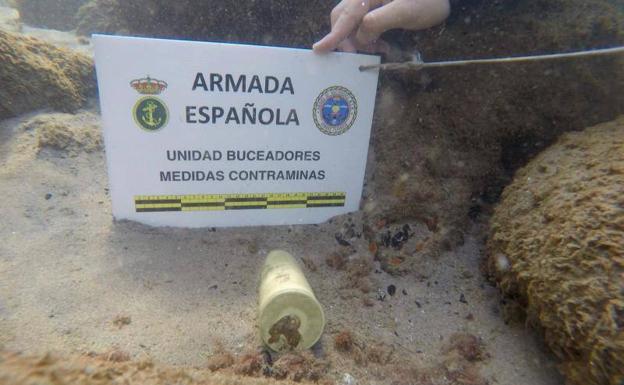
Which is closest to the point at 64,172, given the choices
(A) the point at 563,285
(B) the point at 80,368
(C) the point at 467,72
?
(B) the point at 80,368

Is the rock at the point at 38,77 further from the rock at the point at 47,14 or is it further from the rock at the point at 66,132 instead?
the rock at the point at 47,14

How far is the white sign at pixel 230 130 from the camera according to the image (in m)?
2.61

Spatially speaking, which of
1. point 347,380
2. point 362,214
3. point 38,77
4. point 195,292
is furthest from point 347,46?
point 38,77

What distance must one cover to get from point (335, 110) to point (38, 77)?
3314mm

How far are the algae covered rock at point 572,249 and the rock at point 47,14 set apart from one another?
12.3 metres

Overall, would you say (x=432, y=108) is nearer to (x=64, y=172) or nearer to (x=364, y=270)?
(x=364, y=270)

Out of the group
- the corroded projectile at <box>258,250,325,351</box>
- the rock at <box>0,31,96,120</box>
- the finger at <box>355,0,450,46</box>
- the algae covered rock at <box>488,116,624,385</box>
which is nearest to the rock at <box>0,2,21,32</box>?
the rock at <box>0,31,96,120</box>

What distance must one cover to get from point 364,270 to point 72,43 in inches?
307

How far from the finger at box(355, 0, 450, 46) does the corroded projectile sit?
190 centimetres

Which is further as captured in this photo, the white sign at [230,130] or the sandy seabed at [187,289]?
the white sign at [230,130]

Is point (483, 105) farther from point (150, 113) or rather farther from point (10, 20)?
point (10, 20)

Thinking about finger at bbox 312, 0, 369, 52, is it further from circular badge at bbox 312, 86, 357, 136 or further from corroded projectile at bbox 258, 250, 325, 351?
corroded projectile at bbox 258, 250, 325, 351

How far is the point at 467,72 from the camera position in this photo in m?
2.98

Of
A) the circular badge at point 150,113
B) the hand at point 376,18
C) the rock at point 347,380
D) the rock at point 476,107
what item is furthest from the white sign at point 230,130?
the rock at point 347,380
